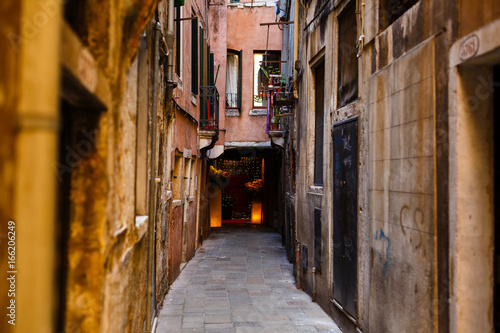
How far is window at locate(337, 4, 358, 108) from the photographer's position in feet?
21.5

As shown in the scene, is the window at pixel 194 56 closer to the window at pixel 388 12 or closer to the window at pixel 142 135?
the window at pixel 388 12

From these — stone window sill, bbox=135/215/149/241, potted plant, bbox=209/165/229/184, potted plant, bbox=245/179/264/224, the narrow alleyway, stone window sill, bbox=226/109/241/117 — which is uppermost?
stone window sill, bbox=226/109/241/117

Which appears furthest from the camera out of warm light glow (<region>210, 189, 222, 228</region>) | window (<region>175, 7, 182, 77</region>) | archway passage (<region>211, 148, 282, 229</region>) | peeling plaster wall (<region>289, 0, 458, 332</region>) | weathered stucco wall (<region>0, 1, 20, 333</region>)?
warm light glow (<region>210, 189, 222, 228</region>)

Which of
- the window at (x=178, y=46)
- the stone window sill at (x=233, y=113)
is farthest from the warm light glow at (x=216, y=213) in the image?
the window at (x=178, y=46)

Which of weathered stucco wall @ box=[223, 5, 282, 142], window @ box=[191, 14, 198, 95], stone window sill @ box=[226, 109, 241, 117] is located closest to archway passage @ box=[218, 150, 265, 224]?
weathered stucco wall @ box=[223, 5, 282, 142]

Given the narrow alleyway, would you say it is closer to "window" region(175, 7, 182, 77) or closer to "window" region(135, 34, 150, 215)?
"window" region(135, 34, 150, 215)

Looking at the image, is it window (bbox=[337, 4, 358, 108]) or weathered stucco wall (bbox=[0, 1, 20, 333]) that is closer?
weathered stucco wall (bbox=[0, 1, 20, 333])

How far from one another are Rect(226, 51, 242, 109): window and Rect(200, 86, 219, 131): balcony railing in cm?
231

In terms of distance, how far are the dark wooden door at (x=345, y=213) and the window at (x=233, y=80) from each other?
416 inches

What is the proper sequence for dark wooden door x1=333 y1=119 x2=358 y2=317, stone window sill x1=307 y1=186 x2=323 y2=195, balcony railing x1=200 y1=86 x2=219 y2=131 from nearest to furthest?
dark wooden door x1=333 y1=119 x2=358 y2=317, stone window sill x1=307 y1=186 x2=323 y2=195, balcony railing x1=200 y1=86 x2=219 y2=131

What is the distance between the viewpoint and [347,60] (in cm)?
688

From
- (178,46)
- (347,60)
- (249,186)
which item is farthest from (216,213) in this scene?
(347,60)

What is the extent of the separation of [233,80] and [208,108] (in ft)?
11.4

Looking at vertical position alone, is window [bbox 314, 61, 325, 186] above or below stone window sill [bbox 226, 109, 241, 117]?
below
